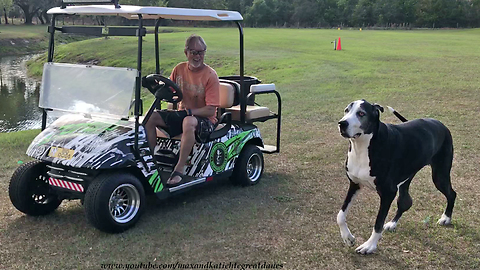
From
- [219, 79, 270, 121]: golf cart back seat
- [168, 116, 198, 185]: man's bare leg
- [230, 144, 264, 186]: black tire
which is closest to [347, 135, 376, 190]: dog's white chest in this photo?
[168, 116, 198, 185]: man's bare leg

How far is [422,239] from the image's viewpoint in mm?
4594

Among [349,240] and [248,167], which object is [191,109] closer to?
[248,167]

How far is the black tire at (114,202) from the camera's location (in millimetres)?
4449

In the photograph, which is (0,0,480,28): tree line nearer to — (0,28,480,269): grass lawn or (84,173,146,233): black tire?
(0,28,480,269): grass lawn

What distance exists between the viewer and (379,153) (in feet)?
13.6

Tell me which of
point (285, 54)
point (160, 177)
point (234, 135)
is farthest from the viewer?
point (285, 54)

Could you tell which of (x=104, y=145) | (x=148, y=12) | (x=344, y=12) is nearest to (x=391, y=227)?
(x=104, y=145)

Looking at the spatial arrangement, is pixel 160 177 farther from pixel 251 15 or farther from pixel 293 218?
pixel 251 15

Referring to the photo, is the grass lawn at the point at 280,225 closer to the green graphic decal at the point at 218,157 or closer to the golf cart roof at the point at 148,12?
the green graphic decal at the point at 218,157

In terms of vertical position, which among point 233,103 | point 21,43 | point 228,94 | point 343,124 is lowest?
point 21,43

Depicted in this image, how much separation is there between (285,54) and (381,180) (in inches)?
854

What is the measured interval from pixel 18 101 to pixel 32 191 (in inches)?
563

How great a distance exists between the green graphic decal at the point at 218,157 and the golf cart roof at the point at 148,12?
148 centimetres

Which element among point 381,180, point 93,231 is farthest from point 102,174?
point 381,180
